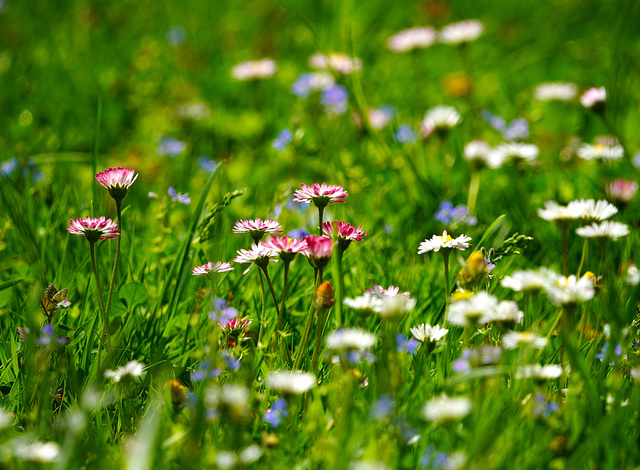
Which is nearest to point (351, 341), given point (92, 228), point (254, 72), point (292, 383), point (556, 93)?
point (292, 383)

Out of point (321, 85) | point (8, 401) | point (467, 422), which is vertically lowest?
point (8, 401)

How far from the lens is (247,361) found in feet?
4.59

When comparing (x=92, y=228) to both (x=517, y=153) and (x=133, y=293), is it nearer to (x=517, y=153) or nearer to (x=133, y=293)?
(x=133, y=293)

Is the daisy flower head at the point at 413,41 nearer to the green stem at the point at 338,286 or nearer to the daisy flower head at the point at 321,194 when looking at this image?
the daisy flower head at the point at 321,194

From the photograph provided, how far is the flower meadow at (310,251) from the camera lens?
1221 millimetres

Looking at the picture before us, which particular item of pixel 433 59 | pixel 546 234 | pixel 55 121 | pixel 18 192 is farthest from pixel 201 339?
pixel 433 59

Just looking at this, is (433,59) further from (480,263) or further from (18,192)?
(480,263)

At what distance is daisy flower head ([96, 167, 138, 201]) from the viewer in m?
1.47

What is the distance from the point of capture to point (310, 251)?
139 cm

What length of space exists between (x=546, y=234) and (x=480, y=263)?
102 centimetres

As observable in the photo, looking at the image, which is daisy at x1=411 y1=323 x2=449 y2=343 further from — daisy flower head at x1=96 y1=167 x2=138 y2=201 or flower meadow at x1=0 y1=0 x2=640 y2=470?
daisy flower head at x1=96 y1=167 x2=138 y2=201

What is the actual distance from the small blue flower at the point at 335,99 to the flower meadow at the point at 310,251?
6 centimetres

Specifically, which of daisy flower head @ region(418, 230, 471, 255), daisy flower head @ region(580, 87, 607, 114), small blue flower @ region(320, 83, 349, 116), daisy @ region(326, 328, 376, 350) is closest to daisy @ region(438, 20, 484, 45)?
small blue flower @ region(320, 83, 349, 116)

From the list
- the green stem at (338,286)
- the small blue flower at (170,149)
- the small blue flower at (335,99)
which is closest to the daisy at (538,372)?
the green stem at (338,286)
